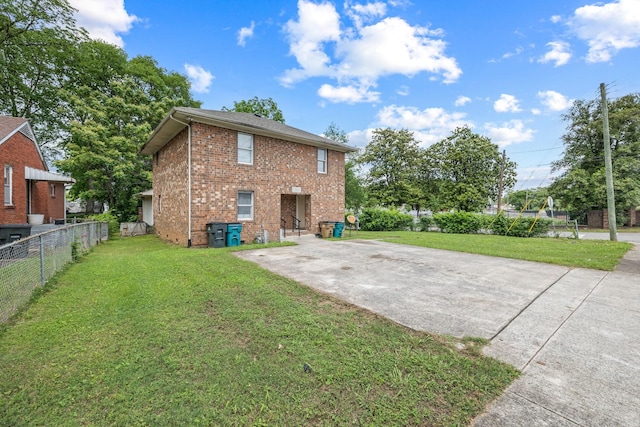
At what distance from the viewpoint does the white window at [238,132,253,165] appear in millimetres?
11180

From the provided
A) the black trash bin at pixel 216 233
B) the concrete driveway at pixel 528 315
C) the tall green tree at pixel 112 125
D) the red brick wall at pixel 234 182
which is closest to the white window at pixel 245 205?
the red brick wall at pixel 234 182

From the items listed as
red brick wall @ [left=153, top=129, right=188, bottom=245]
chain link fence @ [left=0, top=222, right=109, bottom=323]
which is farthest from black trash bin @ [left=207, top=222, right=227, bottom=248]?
chain link fence @ [left=0, top=222, right=109, bottom=323]

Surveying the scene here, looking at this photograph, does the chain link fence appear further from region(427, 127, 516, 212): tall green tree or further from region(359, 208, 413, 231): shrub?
region(427, 127, 516, 212): tall green tree

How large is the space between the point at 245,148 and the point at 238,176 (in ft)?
4.18

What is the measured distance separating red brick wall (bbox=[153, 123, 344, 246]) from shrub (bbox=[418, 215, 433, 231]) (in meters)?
9.14

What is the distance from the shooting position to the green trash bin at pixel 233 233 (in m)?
10.3

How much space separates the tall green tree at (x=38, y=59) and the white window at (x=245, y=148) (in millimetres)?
18259

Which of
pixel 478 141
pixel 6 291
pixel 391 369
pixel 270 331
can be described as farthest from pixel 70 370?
pixel 478 141

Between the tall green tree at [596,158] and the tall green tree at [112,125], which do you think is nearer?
the tall green tree at [112,125]

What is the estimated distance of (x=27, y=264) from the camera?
4.73 meters

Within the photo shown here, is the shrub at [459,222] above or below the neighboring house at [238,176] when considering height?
below

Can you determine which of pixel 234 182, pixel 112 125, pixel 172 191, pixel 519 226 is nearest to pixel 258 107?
pixel 112 125

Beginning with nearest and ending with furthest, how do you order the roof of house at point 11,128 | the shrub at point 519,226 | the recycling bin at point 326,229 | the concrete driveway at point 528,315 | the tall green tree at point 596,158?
the concrete driveway at point 528,315 < the roof of house at point 11,128 < the recycling bin at point 326,229 < the shrub at point 519,226 < the tall green tree at point 596,158

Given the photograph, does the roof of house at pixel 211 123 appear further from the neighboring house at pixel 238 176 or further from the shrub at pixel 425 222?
the shrub at pixel 425 222
